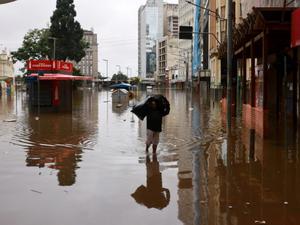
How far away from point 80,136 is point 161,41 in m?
180

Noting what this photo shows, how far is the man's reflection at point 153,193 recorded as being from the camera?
7.65 metres

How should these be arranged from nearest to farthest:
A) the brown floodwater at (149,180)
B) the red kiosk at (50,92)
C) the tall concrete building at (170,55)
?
the brown floodwater at (149,180) < the red kiosk at (50,92) < the tall concrete building at (170,55)

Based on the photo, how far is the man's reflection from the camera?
25.1ft

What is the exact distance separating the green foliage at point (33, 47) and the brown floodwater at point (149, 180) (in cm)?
5807

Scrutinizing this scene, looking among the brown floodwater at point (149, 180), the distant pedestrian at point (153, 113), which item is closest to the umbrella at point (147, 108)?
the distant pedestrian at point (153, 113)

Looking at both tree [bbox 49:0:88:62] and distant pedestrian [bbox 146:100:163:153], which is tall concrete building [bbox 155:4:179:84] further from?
distant pedestrian [bbox 146:100:163:153]

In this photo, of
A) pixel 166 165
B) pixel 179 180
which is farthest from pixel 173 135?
pixel 179 180

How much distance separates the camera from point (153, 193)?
329 inches

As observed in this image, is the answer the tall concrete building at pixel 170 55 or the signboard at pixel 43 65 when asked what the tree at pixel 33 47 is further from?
the tall concrete building at pixel 170 55

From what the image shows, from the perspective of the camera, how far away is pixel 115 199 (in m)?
7.84

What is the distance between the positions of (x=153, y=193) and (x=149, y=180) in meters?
1.09

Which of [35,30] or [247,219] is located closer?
[247,219]

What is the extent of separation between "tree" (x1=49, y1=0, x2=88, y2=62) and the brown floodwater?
5505 cm

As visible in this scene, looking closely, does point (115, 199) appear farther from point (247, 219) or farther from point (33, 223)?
point (247, 219)
